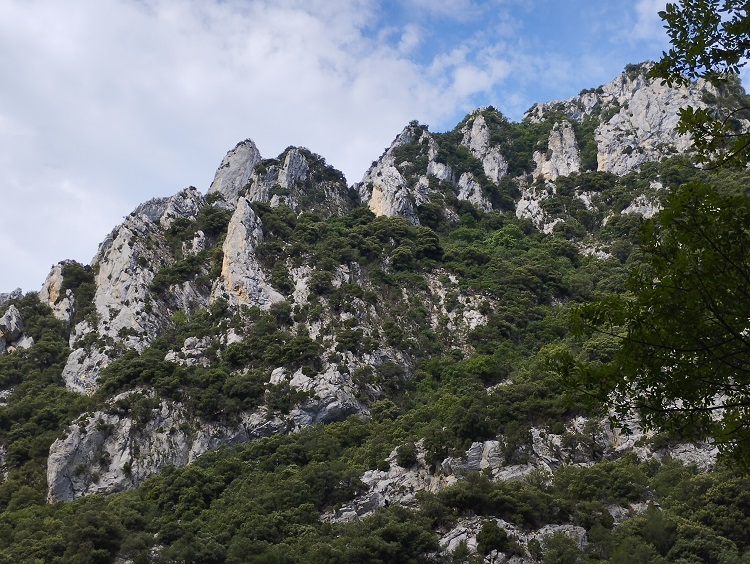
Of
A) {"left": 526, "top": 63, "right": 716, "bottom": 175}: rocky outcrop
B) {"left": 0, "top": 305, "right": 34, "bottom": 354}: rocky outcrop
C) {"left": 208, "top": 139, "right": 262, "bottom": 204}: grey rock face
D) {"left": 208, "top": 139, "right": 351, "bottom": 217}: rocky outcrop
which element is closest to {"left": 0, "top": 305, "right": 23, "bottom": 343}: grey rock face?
{"left": 0, "top": 305, "right": 34, "bottom": 354}: rocky outcrop

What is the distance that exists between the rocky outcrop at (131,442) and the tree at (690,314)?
36824mm

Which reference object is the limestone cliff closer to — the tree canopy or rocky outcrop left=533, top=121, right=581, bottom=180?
rocky outcrop left=533, top=121, right=581, bottom=180

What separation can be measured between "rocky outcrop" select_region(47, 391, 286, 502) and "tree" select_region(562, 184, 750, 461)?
1450 inches

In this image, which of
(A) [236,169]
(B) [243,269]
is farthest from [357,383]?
(A) [236,169]

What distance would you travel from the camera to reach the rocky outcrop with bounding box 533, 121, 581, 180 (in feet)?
265

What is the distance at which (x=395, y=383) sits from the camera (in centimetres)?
4581

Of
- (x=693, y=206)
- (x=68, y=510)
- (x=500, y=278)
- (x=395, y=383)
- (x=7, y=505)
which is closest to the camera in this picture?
(x=693, y=206)

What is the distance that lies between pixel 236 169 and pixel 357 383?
172ft

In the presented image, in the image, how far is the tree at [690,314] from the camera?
704 cm

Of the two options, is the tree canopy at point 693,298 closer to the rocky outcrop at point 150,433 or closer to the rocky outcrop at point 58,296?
the rocky outcrop at point 150,433

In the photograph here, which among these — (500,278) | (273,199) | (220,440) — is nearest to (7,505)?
(220,440)

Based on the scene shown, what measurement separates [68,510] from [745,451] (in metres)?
34.7

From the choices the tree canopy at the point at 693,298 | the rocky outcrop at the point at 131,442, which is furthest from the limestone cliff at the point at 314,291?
the tree canopy at the point at 693,298

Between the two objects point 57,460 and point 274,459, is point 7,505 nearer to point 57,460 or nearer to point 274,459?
point 57,460
